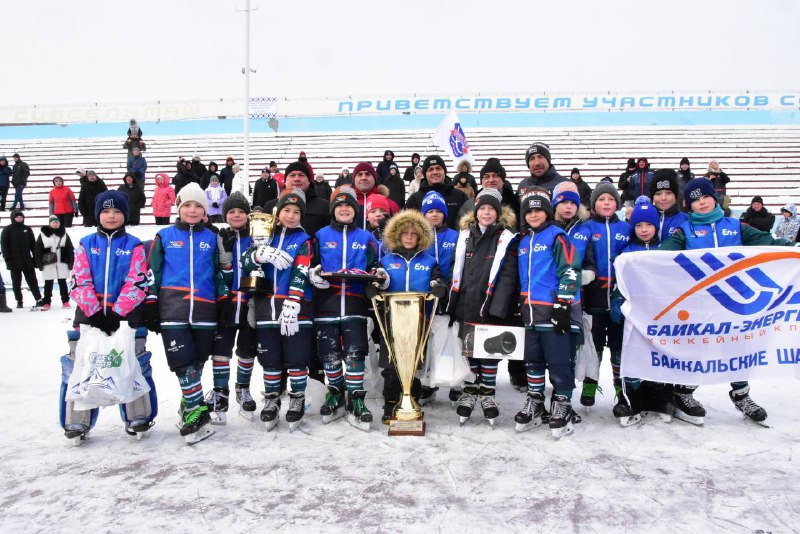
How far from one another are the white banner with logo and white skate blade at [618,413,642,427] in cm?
31

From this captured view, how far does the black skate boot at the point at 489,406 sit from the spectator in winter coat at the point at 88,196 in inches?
484

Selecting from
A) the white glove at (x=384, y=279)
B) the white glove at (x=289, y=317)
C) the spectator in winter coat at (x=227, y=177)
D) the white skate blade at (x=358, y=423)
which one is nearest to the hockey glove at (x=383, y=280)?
the white glove at (x=384, y=279)

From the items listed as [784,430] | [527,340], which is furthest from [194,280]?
[784,430]

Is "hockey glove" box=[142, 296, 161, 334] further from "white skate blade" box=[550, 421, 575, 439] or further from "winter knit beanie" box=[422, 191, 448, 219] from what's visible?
"white skate blade" box=[550, 421, 575, 439]

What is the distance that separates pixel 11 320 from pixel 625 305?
939 cm

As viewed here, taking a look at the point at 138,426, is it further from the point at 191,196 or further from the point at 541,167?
the point at 541,167

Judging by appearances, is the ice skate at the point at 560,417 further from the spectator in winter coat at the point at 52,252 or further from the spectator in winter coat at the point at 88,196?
the spectator in winter coat at the point at 88,196

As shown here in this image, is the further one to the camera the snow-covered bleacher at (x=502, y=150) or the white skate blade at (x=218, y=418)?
the snow-covered bleacher at (x=502, y=150)

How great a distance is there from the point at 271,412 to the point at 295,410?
0.18m

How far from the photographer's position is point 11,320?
9.07 m

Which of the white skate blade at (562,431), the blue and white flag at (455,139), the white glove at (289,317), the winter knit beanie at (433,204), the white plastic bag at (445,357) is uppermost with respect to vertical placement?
the blue and white flag at (455,139)

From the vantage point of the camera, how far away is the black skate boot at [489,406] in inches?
166

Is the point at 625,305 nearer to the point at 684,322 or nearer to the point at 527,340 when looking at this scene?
the point at 684,322

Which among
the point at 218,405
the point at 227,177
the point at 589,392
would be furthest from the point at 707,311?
the point at 227,177
